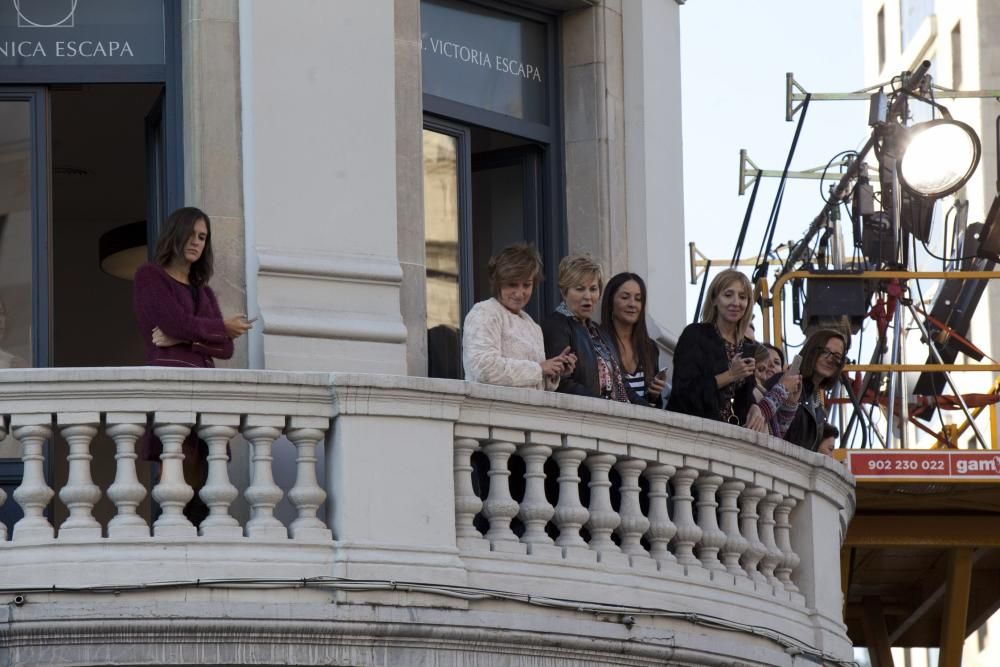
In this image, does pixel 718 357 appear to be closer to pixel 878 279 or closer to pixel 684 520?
pixel 684 520

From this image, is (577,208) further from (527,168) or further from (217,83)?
(217,83)

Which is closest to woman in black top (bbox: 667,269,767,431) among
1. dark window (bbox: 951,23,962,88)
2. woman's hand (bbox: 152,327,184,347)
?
woman's hand (bbox: 152,327,184,347)

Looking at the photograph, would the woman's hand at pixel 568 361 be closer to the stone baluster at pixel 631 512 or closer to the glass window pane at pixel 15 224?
the stone baluster at pixel 631 512

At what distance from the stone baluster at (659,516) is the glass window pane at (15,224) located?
3607 mm

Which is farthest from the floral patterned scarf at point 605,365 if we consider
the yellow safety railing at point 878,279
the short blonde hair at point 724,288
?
the yellow safety railing at point 878,279

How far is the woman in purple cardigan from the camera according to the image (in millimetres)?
11672

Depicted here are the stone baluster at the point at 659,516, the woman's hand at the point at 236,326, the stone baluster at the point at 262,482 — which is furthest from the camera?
the stone baluster at the point at 659,516

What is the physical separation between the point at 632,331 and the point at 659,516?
1.20 metres

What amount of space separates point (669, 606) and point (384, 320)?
7.63 ft

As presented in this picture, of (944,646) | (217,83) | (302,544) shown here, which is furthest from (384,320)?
(944,646)

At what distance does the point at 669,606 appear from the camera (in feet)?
39.9

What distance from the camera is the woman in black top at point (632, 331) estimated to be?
1290 cm

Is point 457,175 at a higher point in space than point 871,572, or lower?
higher

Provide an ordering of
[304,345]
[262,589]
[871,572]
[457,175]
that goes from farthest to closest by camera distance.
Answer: [871,572] → [457,175] → [304,345] → [262,589]
